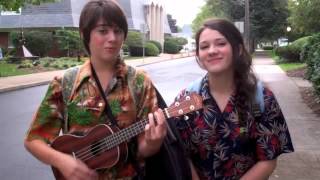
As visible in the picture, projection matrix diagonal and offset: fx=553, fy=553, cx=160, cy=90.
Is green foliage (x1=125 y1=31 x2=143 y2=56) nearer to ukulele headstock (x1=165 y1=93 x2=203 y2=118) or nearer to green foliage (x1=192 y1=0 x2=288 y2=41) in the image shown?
green foliage (x1=192 y1=0 x2=288 y2=41)

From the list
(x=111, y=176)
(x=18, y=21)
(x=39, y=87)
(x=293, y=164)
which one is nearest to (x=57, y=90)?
(x=111, y=176)

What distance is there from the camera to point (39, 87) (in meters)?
20.7

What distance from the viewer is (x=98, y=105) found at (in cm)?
251

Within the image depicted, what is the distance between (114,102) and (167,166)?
14.8 inches

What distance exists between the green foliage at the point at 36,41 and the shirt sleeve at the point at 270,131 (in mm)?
39247

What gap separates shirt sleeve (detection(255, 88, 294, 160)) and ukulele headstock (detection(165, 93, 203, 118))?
0.39m

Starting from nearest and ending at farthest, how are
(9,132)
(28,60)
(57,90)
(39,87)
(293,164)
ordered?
(57,90) → (293,164) → (9,132) → (39,87) → (28,60)

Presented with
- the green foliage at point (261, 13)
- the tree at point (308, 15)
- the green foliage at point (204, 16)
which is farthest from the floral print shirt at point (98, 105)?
the green foliage at point (261, 13)

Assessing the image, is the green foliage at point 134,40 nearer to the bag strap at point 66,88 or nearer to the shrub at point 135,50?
the shrub at point 135,50

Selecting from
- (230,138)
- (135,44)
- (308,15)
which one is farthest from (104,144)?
(135,44)

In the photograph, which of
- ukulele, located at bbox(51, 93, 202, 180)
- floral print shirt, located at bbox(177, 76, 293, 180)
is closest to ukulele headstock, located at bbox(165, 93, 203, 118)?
ukulele, located at bbox(51, 93, 202, 180)

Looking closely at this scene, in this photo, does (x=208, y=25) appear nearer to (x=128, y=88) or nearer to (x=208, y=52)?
(x=208, y=52)

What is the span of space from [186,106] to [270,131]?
0.49 m

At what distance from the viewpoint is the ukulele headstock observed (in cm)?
227
